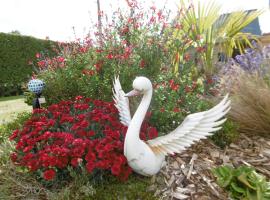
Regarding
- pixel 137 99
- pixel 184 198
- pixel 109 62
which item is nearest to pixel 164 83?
pixel 137 99

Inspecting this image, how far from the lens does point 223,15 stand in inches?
303

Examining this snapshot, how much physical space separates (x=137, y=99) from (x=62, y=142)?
3.88 ft

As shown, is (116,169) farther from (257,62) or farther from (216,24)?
(216,24)

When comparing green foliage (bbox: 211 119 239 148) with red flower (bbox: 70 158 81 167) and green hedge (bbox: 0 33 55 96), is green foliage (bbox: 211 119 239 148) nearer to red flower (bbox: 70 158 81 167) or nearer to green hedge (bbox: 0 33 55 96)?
red flower (bbox: 70 158 81 167)

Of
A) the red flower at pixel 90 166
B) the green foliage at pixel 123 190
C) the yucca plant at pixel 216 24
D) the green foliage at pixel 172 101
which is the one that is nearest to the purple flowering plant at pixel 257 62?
the green foliage at pixel 172 101

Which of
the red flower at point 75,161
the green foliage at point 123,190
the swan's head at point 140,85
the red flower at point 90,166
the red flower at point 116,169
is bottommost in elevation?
the green foliage at point 123,190

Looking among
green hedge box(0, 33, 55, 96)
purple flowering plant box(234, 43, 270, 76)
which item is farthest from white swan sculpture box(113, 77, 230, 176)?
green hedge box(0, 33, 55, 96)

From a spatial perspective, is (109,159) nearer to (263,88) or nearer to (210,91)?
(263,88)

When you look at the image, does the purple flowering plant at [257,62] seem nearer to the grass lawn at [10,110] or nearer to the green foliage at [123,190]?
the green foliage at [123,190]

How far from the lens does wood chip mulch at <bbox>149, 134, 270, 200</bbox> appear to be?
2.22 m

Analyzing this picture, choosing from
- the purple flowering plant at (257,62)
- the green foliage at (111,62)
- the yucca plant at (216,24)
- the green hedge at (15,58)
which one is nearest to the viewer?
the green foliage at (111,62)

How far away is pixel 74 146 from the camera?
87.0 inches

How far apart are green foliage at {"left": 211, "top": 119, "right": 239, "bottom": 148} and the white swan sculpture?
1.04 metres

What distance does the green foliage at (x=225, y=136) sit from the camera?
3.09 m
